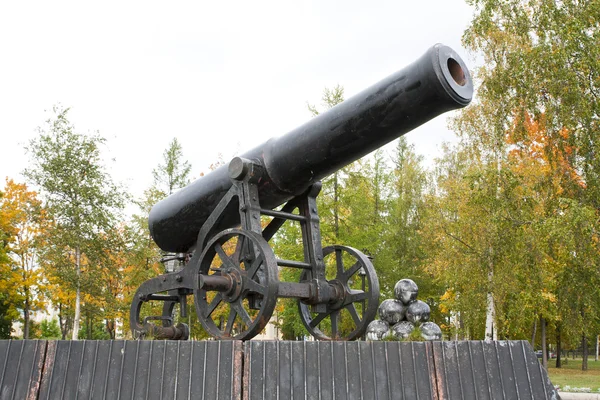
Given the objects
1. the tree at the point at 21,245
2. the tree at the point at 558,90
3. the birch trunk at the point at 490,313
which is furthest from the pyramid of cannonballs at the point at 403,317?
the tree at the point at 21,245

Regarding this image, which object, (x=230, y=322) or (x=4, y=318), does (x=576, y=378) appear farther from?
(x=4, y=318)

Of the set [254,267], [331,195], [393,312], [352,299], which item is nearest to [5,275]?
[331,195]

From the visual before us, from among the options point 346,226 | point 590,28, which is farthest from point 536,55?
point 346,226

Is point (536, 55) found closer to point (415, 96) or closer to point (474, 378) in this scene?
point (415, 96)

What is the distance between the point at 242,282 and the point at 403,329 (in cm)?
271

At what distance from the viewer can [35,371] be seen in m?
4.01

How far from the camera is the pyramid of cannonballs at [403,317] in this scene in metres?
7.05

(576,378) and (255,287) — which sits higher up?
(255,287)

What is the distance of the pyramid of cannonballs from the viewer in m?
7.05

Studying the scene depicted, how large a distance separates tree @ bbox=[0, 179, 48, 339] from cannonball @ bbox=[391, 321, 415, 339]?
17.8 m

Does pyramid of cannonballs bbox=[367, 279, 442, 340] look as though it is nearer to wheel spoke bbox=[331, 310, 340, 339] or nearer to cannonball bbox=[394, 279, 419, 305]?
cannonball bbox=[394, 279, 419, 305]

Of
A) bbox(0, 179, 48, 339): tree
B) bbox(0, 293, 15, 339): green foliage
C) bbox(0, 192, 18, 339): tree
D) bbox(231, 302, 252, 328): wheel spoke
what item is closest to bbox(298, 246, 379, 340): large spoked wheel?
bbox(231, 302, 252, 328): wheel spoke

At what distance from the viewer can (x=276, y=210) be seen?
5.93 m

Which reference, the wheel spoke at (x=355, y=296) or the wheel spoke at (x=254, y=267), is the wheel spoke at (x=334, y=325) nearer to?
the wheel spoke at (x=355, y=296)
